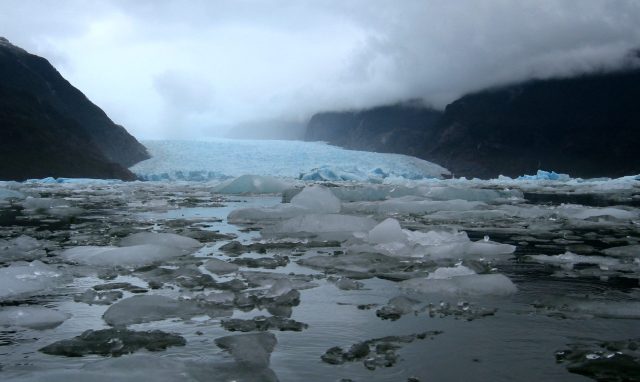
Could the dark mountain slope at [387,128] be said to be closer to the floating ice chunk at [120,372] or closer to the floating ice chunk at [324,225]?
the floating ice chunk at [324,225]

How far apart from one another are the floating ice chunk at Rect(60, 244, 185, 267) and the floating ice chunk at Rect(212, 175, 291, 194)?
14379 mm

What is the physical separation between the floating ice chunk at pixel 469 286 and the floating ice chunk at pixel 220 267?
1.68 meters

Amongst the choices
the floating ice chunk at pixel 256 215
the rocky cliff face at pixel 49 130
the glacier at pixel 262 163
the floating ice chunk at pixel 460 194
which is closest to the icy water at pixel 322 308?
the floating ice chunk at pixel 256 215

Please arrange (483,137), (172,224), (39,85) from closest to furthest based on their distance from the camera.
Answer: (172,224)
(39,85)
(483,137)

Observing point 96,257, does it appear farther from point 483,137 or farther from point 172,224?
point 483,137

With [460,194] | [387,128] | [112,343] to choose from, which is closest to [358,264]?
[112,343]

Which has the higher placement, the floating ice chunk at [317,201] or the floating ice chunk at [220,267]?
the floating ice chunk at [317,201]

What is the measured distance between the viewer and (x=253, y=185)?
806 inches

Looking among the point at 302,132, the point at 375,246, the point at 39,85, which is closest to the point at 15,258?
the point at 375,246

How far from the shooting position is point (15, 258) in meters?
5.43

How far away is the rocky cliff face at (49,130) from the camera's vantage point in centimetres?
4978

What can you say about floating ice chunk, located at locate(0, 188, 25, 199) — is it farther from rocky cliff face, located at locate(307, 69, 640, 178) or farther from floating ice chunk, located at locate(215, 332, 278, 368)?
rocky cliff face, located at locate(307, 69, 640, 178)

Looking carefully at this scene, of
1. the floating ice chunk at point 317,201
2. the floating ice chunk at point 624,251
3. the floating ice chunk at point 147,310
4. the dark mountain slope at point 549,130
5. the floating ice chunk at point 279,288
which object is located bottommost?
the floating ice chunk at point 147,310

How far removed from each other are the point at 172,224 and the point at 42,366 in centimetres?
658
